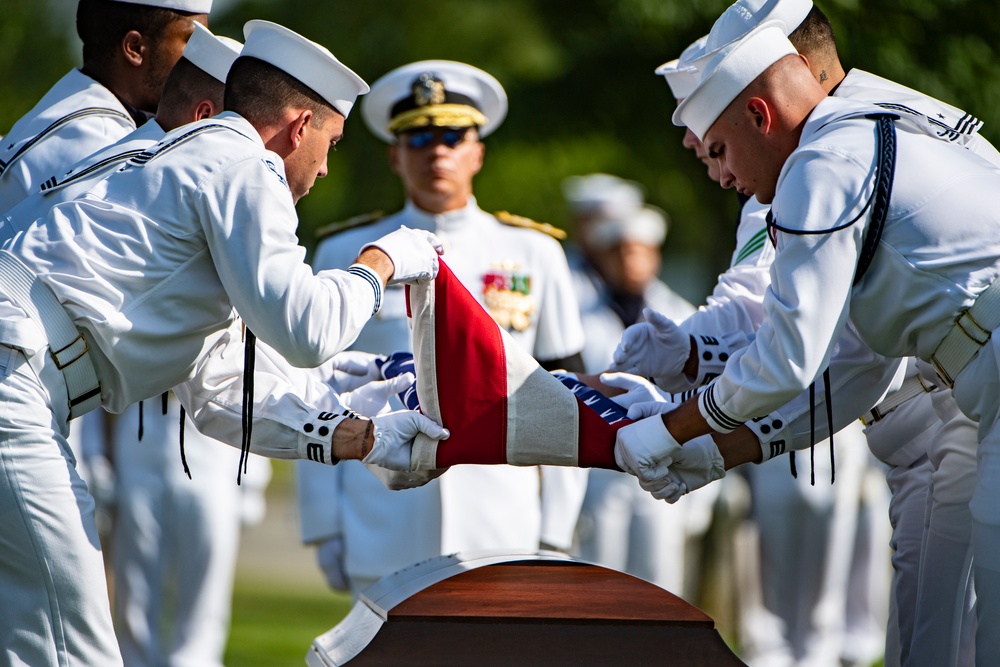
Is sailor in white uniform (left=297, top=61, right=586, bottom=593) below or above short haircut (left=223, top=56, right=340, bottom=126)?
below

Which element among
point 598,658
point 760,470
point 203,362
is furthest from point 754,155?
point 760,470

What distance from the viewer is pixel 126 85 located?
4.43 m

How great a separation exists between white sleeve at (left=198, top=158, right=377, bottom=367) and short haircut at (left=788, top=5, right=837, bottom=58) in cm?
162

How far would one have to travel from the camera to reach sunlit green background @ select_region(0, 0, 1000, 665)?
6.20 meters

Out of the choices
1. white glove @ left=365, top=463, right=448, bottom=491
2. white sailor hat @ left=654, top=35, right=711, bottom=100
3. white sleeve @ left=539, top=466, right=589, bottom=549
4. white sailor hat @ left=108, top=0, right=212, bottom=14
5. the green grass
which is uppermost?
white sailor hat @ left=108, top=0, right=212, bottom=14

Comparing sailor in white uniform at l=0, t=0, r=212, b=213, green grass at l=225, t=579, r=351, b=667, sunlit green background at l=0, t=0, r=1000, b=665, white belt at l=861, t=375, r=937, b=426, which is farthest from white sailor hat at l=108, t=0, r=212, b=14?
green grass at l=225, t=579, r=351, b=667

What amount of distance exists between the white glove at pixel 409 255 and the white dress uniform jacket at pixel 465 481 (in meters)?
1.68

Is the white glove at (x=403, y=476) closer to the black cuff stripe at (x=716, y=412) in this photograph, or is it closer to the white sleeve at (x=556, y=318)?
the black cuff stripe at (x=716, y=412)

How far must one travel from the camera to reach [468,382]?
3.72 metres

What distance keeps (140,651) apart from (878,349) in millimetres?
4328

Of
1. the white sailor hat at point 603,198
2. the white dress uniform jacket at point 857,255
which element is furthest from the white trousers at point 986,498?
the white sailor hat at point 603,198

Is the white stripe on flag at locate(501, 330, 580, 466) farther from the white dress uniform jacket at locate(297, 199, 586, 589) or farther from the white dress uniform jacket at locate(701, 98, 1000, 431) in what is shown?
the white dress uniform jacket at locate(297, 199, 586, 589)

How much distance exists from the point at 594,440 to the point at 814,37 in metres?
1.40

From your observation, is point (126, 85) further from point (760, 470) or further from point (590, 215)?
point (590, 215)
